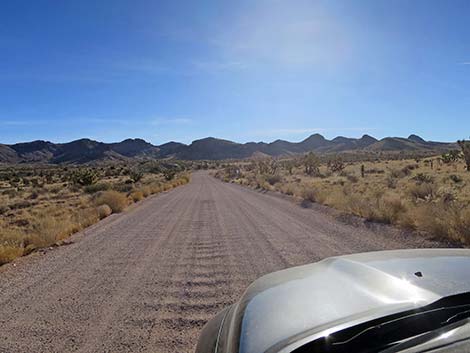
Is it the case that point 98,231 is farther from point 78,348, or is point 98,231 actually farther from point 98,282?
point 78,348

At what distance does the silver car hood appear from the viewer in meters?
1.82

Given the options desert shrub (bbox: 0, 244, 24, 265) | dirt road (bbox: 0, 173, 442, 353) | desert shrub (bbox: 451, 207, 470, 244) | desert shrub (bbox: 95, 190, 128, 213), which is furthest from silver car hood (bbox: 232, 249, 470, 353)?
desert shrub (bbox: 95, 190, 128, 213)

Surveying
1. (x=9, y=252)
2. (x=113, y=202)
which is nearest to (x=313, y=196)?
(x=113, y=202)

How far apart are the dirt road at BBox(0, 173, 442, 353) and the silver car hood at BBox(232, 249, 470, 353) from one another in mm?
2251

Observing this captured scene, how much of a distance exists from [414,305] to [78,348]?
3.88 m

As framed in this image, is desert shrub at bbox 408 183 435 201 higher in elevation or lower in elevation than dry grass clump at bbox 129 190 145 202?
higher

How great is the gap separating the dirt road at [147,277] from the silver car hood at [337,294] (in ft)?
7.39

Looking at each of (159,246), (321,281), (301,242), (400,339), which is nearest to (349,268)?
(321,281)

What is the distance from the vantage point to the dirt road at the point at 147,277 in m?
4.60

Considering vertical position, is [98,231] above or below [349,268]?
below

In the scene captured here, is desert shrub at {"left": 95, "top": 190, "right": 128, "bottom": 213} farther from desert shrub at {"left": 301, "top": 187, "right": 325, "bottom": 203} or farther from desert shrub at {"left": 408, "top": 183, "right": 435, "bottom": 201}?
desert shrub at {"left": 408, "top": 183, "right": 435, "bottom": 201}

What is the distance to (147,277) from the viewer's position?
6.97 m

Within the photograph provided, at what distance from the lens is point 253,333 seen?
1.89 metres

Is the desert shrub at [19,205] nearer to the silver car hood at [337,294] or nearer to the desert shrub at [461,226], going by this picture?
the desert shrub at [461,226]
